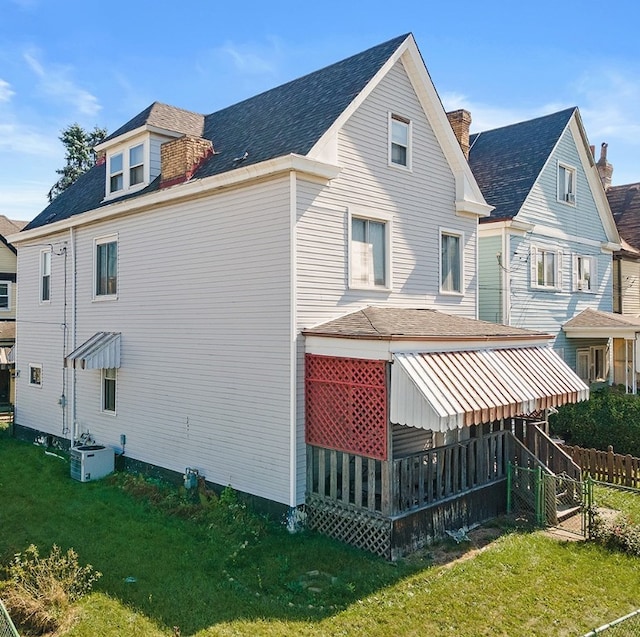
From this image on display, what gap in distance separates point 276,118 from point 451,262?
640 centimetres

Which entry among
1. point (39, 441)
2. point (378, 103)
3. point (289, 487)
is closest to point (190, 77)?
point (378, 103)

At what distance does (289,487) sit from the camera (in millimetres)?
12055

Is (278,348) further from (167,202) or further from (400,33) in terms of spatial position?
(400,33)

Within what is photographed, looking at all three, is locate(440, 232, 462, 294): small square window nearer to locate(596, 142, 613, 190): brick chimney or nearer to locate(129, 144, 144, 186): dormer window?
locate(129, 144, 144, 186): dormer window

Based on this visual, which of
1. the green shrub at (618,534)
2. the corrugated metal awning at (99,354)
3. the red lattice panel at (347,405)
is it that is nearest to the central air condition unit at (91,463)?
the corrugated metal awning at (99,354)

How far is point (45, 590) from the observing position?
8734mm

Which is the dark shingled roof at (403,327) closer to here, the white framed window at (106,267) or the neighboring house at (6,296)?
the white framed window at (106,267)

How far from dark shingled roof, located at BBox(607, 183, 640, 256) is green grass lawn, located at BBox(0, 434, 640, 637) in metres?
24.1

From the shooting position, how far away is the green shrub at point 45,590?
8297 millimetres

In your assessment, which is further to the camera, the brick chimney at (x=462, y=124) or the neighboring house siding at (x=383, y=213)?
the brick chimney at (x=462, y=124)

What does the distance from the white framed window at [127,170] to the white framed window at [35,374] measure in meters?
7.62

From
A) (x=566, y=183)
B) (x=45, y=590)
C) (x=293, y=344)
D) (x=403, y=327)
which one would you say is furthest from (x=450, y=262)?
(x=45, y=590)

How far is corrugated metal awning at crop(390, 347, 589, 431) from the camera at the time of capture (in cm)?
1034

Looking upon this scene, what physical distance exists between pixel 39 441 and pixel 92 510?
891cm
